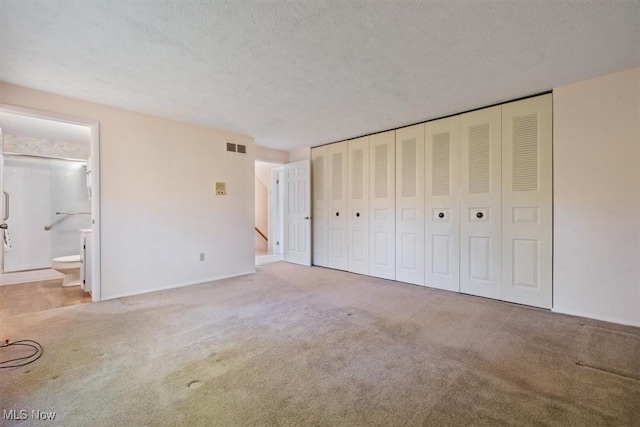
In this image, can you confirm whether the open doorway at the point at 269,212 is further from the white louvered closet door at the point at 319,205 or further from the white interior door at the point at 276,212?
the white louvered closet door at the point at 319,205

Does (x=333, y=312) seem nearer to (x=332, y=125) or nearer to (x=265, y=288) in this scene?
(x=265, y=288)

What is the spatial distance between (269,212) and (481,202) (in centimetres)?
483

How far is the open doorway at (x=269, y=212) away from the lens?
6.32m

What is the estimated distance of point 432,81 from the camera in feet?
8.95

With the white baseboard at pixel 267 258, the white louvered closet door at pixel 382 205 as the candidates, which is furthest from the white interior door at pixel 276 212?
the white louvered closet door at pixel 382 205

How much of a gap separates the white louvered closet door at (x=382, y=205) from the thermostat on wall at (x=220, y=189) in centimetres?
240

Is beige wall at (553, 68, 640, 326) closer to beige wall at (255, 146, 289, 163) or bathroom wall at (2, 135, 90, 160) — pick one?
beige wall at (255, 146, 289, 163)

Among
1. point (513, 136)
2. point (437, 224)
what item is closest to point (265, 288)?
point (437, 224)

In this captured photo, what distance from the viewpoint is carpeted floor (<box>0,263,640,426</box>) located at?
147cm

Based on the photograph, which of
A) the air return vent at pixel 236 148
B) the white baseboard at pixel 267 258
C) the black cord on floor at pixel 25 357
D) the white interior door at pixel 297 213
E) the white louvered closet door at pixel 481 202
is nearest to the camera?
the black cord on floor at pixel 25 357

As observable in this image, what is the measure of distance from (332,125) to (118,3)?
2847 millimetres

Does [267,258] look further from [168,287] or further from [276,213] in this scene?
[168,287]

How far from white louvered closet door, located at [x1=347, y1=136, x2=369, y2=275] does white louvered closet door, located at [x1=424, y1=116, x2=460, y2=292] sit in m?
1.05

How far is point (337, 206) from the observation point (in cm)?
512
